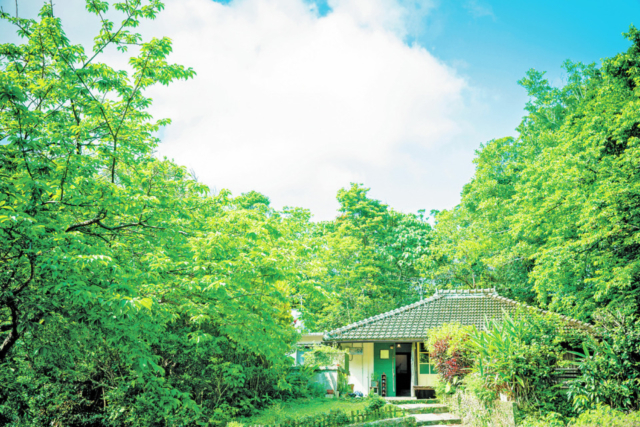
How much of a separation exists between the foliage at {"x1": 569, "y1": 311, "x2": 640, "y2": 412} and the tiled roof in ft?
20.3

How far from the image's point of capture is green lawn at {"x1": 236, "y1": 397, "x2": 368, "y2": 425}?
416 inches

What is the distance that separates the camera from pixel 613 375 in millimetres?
9125

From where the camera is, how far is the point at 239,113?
35.3 feet

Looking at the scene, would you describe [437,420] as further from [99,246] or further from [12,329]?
[12,329]

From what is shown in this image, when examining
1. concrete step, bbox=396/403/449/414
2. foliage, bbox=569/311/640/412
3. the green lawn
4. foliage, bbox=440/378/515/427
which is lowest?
concrete step, bbox=396/403/449/414

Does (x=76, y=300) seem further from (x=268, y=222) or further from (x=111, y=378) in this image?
(x=111, y=378)

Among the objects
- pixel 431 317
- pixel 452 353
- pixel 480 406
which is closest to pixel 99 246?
pixel 480 406

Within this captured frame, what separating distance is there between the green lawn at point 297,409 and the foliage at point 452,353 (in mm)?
2818

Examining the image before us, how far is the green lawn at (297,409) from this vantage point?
1058 centimetres

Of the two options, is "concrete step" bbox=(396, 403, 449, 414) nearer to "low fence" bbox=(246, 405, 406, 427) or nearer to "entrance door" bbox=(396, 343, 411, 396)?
"low fence" bbox=(246, 405, 406, 427)

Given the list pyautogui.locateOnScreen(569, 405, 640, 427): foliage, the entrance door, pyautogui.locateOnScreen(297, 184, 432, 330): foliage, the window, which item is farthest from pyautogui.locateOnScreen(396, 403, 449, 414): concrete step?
pyautogui.locateOnScreen(297, 184, 432, 330): foliage

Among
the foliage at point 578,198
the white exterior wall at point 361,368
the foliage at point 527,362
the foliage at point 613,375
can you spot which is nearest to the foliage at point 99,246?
the foliage at point 527,362

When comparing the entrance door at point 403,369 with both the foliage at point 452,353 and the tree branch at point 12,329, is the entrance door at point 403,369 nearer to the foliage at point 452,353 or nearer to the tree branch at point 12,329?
the foliage at point 452,353

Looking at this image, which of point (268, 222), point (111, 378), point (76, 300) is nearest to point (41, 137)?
point (76, 300)
